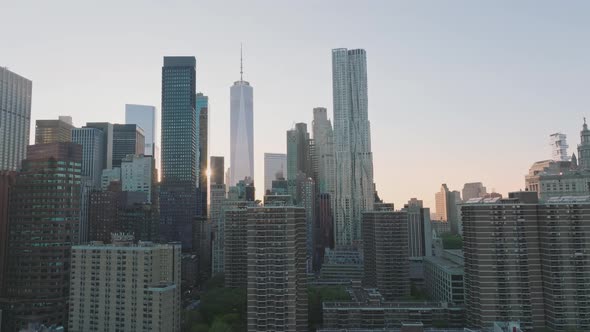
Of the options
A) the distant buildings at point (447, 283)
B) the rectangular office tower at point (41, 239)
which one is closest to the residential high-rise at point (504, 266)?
the distant buildings at point (447, 283)

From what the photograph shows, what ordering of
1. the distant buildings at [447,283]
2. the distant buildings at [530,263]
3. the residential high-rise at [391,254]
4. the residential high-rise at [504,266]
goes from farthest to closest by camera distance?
the residential high-rise at [391,254] < the distant buildings at [447,283] < the residential high-rise at [504,266] < the distant buildings at [530,263]

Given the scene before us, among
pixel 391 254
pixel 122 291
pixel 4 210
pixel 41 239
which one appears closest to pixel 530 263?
pixel 391 254

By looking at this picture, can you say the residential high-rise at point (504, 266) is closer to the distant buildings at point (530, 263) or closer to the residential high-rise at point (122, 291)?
the distant buildings at point (530, 263)

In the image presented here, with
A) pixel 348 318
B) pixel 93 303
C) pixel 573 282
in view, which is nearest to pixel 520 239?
pixel 573 282

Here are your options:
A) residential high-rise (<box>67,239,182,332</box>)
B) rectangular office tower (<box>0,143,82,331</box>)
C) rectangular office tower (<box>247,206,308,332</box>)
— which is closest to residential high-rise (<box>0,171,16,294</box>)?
rectangular office tower (<box>0,143,82,331</box>)

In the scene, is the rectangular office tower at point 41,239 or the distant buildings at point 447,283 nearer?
the rectangular office tower at point 41,239

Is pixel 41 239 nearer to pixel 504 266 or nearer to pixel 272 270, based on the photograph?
pixel 272 270
